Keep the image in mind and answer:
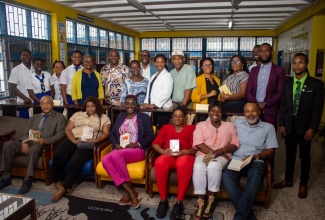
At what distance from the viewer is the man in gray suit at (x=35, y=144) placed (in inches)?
137

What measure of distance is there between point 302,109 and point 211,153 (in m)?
1.17

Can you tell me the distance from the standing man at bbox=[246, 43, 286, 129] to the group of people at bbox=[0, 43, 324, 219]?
0.01 meters

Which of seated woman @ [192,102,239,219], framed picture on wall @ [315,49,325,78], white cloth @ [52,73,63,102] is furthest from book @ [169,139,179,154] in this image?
framed picture on wall @ [315,49,325,78]

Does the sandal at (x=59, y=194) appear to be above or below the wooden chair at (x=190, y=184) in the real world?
below

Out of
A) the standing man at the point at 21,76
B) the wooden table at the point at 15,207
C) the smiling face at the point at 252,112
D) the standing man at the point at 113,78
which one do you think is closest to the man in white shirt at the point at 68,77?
the standing man at the point at 113,78

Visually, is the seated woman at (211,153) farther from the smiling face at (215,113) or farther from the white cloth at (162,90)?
the white cloth at (162,90)

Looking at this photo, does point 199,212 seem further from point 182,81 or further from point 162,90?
point 182,81

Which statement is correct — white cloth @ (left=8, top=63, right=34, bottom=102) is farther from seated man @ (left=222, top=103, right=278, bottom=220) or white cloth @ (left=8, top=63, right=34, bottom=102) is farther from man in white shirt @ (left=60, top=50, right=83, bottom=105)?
seated man @ (left=222, top=103, right=278, bottom=220)

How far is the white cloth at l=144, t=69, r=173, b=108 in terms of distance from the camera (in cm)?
383

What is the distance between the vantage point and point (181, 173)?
2988mm

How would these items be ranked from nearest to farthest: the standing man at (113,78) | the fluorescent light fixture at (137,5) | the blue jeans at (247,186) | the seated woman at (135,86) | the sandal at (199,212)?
the blue jeans at (247,186), the sandal at (199,212), the seated woman at (135,86), the standing man at (113,78), the fluorescent light fixture at (137,5)

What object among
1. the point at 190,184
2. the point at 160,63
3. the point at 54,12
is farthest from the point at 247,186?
the point at 54,12

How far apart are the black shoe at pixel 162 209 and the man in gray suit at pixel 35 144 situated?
171cm

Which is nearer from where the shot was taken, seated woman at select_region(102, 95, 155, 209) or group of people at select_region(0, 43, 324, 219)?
group of people at select_region(0, 43, 324, 219)
